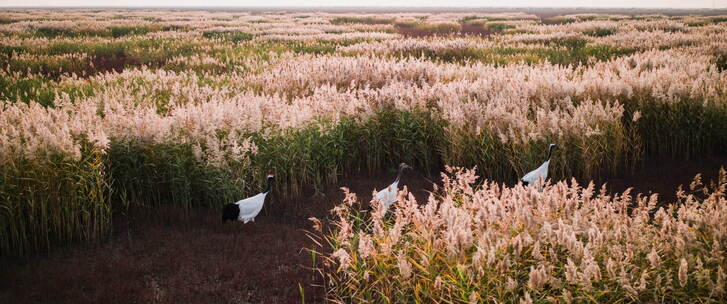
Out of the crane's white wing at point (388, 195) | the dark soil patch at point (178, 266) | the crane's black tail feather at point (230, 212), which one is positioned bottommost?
the dark soil patch at point (178, 266)

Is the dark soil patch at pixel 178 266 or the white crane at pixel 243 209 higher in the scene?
the white crane at pixel 243 209

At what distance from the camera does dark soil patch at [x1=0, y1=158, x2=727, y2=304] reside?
15.0 feet

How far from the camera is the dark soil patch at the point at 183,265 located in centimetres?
458

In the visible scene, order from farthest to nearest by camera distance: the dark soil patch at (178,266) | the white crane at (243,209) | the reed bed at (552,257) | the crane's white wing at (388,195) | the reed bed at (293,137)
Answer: the white crane at (243,209), the crane's white wing at (388,195), the reed bed at (293,137), the dark soil patch at (178,266), the reed bed at (552,257)

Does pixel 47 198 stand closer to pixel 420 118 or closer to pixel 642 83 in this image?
pixel 420 118

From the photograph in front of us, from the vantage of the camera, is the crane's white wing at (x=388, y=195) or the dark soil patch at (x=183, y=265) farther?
the crane's white wing at (x=388, y=195)

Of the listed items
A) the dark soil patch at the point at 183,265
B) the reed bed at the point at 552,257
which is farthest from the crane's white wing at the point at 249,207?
the reed bed at the point at 552,257

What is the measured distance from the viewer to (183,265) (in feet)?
16.8

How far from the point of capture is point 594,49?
68.0 feet

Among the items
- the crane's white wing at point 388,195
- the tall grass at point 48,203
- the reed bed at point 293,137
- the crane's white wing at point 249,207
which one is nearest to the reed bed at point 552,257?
the crane's white wing at point 388,195

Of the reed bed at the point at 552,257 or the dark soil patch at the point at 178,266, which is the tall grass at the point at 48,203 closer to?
the dark soil patch at the point at 178,266

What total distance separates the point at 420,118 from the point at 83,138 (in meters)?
4.88

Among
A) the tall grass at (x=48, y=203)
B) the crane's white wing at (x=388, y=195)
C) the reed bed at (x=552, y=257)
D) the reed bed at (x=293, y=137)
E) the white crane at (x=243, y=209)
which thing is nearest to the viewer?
the reed bed at (x=552, y=257)

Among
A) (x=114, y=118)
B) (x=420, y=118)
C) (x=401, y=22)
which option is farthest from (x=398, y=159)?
(x=401, y=22)
